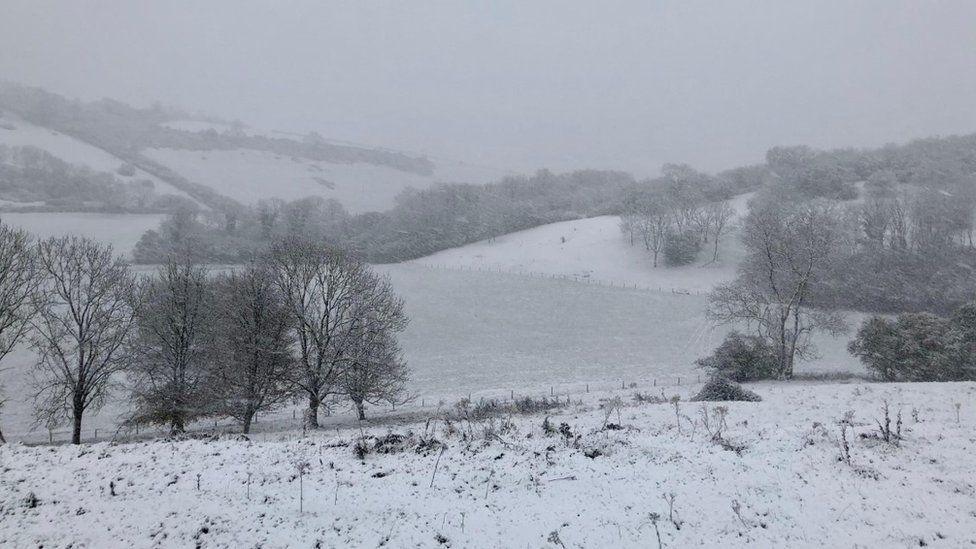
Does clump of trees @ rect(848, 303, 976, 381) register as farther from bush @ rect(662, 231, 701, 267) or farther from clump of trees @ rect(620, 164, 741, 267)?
clump of trees @ rect(620, 164, 741, 267)

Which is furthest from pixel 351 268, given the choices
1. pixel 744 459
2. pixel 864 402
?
pixel 864 402

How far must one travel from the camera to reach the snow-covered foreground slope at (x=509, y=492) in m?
8.21

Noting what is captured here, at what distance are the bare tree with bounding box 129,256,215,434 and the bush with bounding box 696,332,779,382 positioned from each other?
101 feet

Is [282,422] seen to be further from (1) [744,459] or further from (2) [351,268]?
(1) [744,459]

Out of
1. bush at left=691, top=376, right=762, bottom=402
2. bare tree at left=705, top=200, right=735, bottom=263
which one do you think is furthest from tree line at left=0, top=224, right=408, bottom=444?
bare tree at left=705, top=200, right=735, bottom=263

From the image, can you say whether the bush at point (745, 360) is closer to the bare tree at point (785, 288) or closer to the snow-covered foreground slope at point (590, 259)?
the bare tree at point (785, 288)

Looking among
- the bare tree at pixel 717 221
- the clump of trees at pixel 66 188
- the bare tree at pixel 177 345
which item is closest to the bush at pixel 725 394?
the bare tree at pixel 177 345

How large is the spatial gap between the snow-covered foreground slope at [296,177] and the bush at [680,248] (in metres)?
51.1

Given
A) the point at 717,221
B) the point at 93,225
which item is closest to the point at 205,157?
the point at 93,225

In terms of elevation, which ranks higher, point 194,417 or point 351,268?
point 351,268

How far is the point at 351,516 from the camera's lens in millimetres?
8742

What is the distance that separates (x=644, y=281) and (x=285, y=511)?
66.1 metres

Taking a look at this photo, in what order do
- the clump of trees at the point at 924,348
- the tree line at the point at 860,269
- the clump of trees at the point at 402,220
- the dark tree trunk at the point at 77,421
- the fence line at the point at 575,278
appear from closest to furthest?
the dark tree trunk at the point at 77,421
the clump of trees at the point at 924,348
the tree line at the point at 860,269
the fence line at the point at 575,278
the clump of trees at the point at 402,220

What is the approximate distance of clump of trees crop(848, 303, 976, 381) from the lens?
1165 inches
